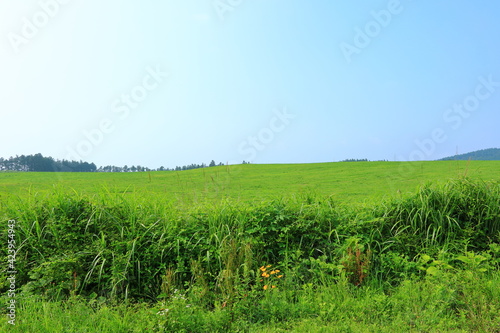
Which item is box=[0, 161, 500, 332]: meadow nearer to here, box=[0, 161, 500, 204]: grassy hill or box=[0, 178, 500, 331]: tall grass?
box=[0, 178, 500, 331]: tall grass

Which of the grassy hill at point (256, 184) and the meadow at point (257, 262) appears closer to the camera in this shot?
the meadow at point (257, 262)

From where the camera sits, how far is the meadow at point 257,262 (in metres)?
3.50

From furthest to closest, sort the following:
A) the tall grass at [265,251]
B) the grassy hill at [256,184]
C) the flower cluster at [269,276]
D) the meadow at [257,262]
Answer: the grassy hill at [256,184] < the flower cluster at [269,276] < the tall grass at [265,251] < the meadow at [257,262]

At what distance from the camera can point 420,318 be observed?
11.1 ft

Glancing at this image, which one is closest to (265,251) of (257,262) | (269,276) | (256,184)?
(257,262)

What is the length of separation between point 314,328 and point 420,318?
3.20 feet

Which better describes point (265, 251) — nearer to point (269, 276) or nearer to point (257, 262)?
point (257, 262)

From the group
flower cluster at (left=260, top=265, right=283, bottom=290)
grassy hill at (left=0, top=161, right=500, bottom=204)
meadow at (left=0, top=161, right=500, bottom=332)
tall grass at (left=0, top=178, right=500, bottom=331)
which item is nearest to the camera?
meadow at (left=0, top=161, right=500, bottom=332)

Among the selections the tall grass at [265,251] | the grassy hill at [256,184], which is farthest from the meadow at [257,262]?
the grassy hill at [256,184]

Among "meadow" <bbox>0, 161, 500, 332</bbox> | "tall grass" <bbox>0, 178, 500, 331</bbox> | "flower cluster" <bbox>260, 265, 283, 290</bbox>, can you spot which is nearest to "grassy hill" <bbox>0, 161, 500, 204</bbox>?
"meadow" <bbox>0, 161, 500, 332</bbox>

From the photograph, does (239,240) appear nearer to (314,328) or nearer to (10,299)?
(314,328)

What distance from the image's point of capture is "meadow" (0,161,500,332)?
11.5 ft

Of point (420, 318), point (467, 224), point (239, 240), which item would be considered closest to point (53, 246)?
point (239, 240)

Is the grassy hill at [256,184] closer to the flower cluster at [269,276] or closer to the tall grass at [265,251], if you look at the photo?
the tall grass at [265,251]
